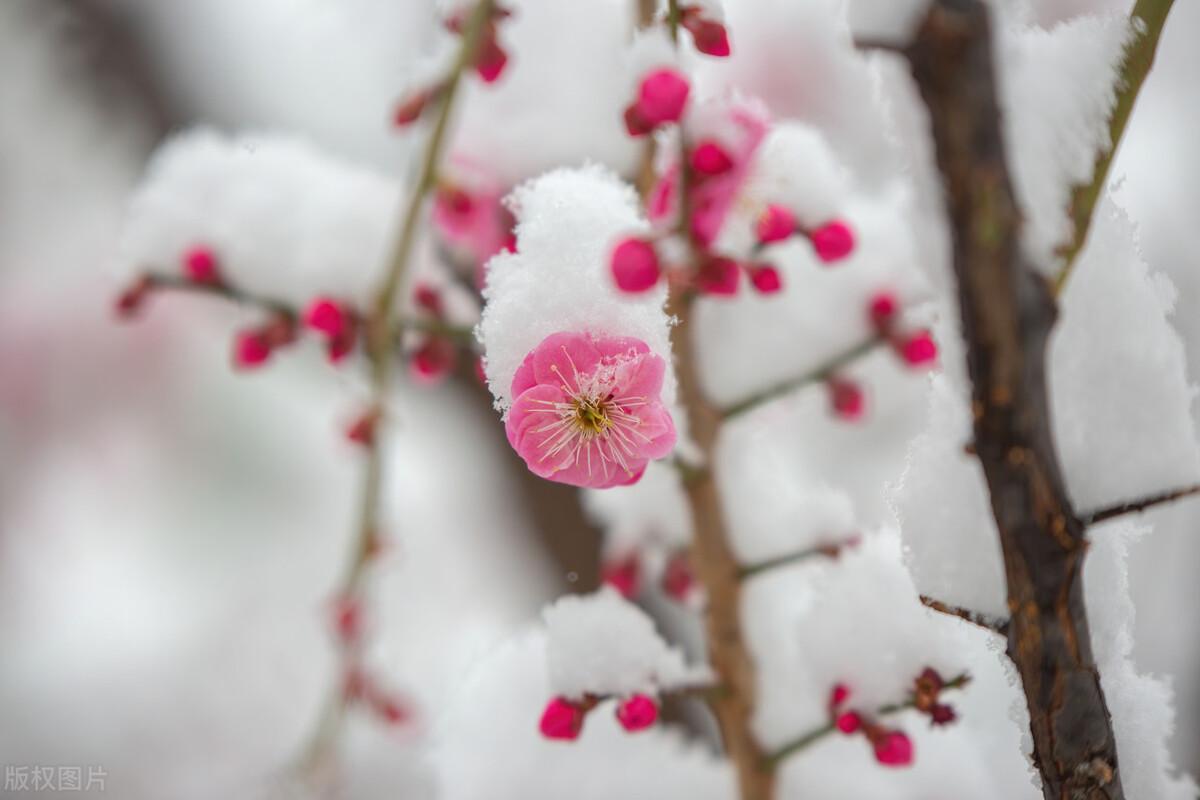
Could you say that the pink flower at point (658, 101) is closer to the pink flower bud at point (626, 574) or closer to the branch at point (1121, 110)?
the branch at point (1121, 110)

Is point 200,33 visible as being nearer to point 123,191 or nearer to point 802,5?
point 123,191

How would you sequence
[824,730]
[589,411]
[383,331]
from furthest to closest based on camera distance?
[383,331]
[824,730]
[589,411]

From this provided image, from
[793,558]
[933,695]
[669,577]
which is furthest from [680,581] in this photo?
[933,695]

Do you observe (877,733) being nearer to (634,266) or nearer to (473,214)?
(634,266)

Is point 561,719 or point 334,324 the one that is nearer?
point 561,719

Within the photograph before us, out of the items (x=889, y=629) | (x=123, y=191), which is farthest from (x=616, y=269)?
(x=123, y=191)

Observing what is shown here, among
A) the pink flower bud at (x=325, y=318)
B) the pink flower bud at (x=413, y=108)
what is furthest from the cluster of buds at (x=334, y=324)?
the pink flower bud at (x=413, y=108)

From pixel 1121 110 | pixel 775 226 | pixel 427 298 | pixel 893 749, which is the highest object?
pixel 427 298
